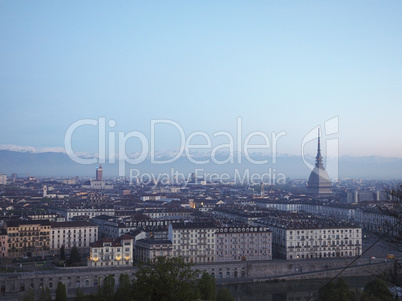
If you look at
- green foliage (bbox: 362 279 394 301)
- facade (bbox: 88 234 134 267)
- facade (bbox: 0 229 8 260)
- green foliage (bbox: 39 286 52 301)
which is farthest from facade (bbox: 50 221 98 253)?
green foliage (bbox: 362 279 394 301)

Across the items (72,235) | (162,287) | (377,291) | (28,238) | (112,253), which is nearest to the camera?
(162,287)

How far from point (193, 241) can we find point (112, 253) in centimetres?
441

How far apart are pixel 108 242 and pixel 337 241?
12886 mm

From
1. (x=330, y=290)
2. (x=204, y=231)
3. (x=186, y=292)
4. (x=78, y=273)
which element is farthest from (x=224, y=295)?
(x=204, y=231)

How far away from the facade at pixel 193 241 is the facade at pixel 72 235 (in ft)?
21.2

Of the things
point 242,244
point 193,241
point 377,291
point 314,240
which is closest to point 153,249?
point 193,241

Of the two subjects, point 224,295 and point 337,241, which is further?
point 337,241

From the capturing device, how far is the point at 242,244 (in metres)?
29.3

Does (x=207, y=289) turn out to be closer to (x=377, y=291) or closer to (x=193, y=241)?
(x=377, y=291)

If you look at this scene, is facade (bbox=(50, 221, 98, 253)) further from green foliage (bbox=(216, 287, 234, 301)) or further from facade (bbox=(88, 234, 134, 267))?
green foliage (bbox=(216, 287, 234, 301))

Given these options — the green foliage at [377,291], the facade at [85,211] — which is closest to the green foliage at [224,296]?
the green foliage at [377,291]

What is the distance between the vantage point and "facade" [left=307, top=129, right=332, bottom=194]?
83438 mm

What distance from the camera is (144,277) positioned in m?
13.1

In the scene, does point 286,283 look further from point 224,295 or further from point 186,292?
point 186,292
